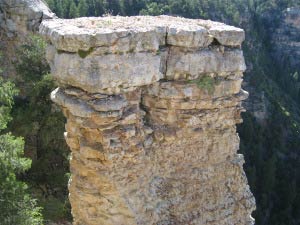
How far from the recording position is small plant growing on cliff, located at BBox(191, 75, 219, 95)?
835 cm

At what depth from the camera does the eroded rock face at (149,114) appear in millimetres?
7445

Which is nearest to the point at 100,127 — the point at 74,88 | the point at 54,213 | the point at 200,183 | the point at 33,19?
the point at 74,88

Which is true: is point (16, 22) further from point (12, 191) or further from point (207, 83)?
point (207, 83)

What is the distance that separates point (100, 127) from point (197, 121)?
1992 mm

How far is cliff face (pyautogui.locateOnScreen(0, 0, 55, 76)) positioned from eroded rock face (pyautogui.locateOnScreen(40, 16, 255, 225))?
37.2 ft

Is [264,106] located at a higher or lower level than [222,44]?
lower

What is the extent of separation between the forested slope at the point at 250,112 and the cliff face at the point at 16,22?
1204 mm

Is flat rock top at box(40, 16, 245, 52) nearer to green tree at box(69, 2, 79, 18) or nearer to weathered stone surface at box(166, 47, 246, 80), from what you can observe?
weathered stone surface at box(166, 47, 246, 80)

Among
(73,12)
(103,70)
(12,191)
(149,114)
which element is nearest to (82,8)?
(73,12)

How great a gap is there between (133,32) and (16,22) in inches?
538

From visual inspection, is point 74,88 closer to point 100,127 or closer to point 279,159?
point 100,127

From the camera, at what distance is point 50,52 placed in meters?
7.81

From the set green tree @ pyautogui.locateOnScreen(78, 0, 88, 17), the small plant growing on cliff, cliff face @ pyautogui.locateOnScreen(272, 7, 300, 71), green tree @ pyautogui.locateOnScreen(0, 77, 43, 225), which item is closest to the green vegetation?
green tree @ pyautogui.locateOnScreen(0, 77, 43, 225)

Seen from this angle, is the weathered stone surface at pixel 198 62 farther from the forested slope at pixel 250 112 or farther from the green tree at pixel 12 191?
the green tree at pixel 12 191
